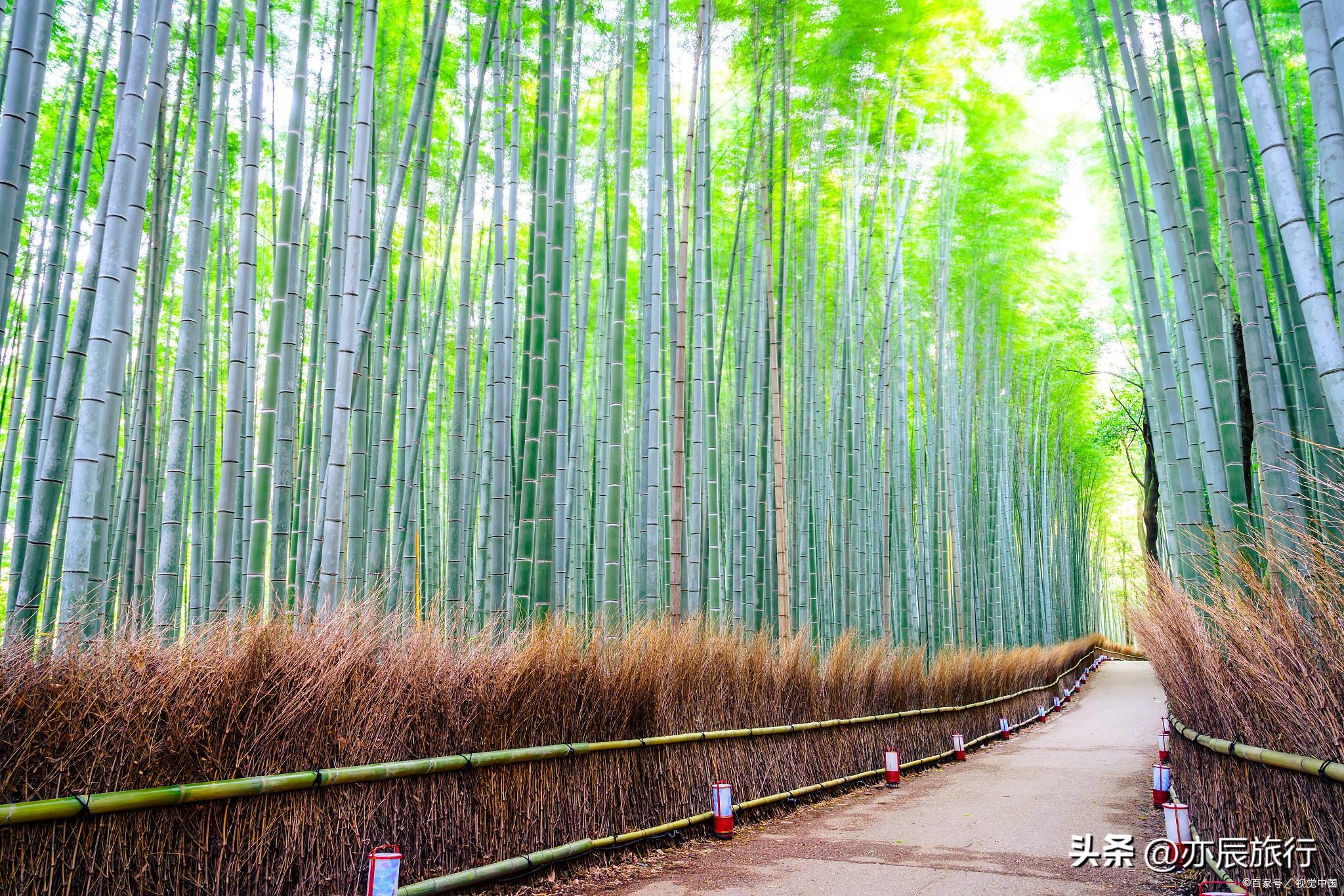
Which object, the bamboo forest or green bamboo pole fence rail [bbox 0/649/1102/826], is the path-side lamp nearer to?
the bamboo forest

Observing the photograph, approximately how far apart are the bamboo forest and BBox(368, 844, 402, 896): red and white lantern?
22 millimetres

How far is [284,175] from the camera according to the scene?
351 cm

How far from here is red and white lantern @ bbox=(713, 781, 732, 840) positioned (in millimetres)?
3834

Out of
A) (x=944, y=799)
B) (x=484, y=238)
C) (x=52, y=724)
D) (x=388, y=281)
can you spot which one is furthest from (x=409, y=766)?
(x=484, y=238)

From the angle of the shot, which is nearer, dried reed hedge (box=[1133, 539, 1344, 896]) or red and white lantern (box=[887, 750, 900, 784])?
dried reed hedge (box=[1133, 539, 1344, 896])

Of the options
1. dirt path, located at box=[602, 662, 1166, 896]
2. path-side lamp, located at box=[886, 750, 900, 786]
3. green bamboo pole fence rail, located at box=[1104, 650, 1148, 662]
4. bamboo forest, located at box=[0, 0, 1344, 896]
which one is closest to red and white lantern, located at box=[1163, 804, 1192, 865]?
bamboo forest, located at box=[0, 0, 1344, 896]

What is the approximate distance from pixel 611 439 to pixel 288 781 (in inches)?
94.0

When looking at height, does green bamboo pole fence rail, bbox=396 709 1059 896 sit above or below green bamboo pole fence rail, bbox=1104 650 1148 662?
above

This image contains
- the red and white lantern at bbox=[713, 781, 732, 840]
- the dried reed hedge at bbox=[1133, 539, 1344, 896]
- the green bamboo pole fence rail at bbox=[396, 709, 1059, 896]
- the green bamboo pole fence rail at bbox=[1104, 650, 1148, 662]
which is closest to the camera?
the dried reed hedge at bbox=[1133, 539, 1344, 896]

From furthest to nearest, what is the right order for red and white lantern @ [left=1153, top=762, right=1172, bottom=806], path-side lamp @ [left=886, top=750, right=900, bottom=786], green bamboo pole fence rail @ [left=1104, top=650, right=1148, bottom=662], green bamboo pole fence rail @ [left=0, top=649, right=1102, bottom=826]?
1. green bamboo pole fence rail @ [left=1104, top=650, right=1148, bottom=662]
2. path-side lamp @ [left=886, top=750, right=900, bottom=786]
3. red and white lantern @ [left=1153, top=762, right=1172, bottom=806]
4. green bamboo pole fence rail @ [left=0, top=649, right=1102, bottom=826]

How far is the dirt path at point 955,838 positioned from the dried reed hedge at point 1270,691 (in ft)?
1.98

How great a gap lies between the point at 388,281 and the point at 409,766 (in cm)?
412

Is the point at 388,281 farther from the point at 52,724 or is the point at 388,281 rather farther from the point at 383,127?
the point at 52,724

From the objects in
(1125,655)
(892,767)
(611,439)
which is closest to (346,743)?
(611,439)
